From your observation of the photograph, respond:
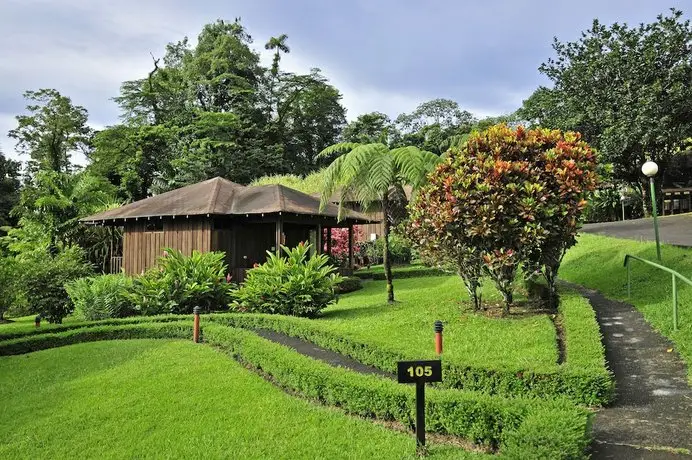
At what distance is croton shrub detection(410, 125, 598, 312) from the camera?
953 centimetres

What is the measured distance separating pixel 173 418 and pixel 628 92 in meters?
26.1

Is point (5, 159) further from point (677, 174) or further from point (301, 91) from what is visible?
point (677, 174)

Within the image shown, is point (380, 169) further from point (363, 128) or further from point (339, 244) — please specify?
point (363, 128)

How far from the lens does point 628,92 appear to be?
25.2 metres

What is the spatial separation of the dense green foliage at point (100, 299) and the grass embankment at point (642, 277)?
12.4 metres

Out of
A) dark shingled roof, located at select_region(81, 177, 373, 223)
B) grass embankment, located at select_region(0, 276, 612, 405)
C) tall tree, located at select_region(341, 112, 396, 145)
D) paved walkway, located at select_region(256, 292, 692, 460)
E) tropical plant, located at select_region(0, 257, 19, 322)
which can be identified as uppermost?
tall tree, located at select_region(341, 112, 396, 145)

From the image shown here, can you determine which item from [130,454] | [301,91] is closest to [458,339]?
[130,454]

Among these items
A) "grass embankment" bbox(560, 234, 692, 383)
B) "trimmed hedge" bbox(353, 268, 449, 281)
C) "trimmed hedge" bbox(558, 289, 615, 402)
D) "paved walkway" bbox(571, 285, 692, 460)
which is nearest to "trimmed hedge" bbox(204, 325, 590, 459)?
"paved walkway" bbox(571, 285, 692, 460)

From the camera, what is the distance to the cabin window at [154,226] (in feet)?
66.4

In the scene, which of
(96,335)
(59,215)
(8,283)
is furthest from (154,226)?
(59,215)

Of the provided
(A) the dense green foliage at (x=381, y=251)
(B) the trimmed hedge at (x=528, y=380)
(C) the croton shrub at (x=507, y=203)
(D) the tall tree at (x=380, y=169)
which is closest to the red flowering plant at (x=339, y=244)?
(A) the dense green foliage at (x=381, y=251)

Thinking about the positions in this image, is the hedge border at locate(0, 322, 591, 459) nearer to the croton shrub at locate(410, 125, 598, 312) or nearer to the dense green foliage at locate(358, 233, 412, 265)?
the croton shrub at locate(410, 125, 598, 312)

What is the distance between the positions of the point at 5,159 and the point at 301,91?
26.4 metres

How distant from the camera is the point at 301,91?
158 feet
